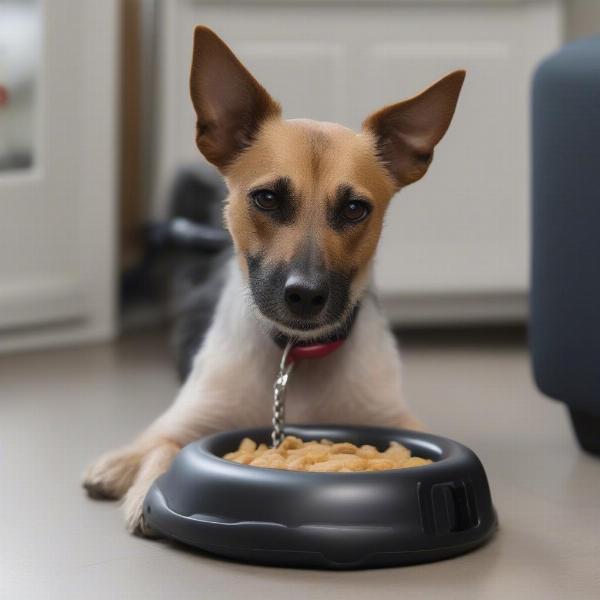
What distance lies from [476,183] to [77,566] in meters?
2.32

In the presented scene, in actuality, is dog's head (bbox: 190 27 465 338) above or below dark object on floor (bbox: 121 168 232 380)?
above

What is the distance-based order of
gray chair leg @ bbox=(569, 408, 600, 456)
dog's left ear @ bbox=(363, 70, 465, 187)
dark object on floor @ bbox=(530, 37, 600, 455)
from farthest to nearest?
gray chair leg @ bbox=(569, 408, 600, 456)
dark object on floor @ bbox=(530, 37, 600, 455)
dog's left ear @ bbox=(363, 70, 465, 187)

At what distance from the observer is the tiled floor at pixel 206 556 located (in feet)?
4.99

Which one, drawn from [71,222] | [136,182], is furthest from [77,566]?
[136,182]

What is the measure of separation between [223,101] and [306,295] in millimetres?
381

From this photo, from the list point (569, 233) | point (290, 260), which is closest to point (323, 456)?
point (290, 260)

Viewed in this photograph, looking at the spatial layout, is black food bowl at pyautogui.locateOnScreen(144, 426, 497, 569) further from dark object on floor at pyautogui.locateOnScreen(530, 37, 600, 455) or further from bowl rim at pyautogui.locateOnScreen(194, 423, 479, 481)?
dark object on floor at pyautogui.locateOnScreen(530, 37, 600, 455)

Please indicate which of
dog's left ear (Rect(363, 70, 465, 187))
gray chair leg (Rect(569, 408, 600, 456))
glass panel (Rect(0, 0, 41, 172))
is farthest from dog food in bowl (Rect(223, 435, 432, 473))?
glass panel (Rect(0, 0, 41, 172))

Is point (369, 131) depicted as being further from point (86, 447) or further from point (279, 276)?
point (86, 447)

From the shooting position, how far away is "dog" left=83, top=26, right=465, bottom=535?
1.79m

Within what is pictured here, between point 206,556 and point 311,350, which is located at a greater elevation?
point 311,350

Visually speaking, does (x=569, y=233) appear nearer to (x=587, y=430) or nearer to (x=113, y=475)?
(x=587, y=430)

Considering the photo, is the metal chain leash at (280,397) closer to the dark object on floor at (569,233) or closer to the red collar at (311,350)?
the red collar at (311,350)

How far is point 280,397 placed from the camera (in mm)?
1891
